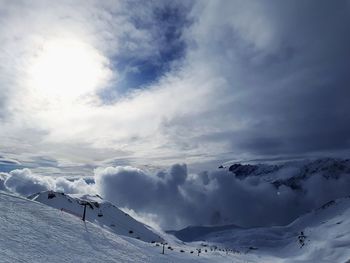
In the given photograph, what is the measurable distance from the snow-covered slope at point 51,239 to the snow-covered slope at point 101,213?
5551 centimetres

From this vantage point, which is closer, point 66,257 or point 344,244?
point 66,257

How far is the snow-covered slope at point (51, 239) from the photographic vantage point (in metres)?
14.9

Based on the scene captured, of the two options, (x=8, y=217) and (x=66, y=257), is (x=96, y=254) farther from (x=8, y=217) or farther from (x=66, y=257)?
(x=8, y=217)

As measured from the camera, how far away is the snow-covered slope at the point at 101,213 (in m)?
83.9

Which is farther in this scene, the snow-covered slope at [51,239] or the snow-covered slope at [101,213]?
the snow-covered slope at [101,213]

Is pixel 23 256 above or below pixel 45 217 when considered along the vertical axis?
below

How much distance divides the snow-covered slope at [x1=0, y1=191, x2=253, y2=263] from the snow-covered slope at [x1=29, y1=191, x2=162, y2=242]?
5551cm

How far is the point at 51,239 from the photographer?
56.5ft

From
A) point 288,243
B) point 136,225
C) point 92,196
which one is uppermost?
point 92,196

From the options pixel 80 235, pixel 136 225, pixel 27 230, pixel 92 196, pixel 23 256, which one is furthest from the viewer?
pixel 92 196

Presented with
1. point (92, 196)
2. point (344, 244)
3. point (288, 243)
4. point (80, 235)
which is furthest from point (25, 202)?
point (288, 243)

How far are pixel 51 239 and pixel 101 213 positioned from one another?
77742 millimetres

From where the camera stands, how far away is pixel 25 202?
21469 millimetres

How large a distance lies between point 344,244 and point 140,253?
437ft
